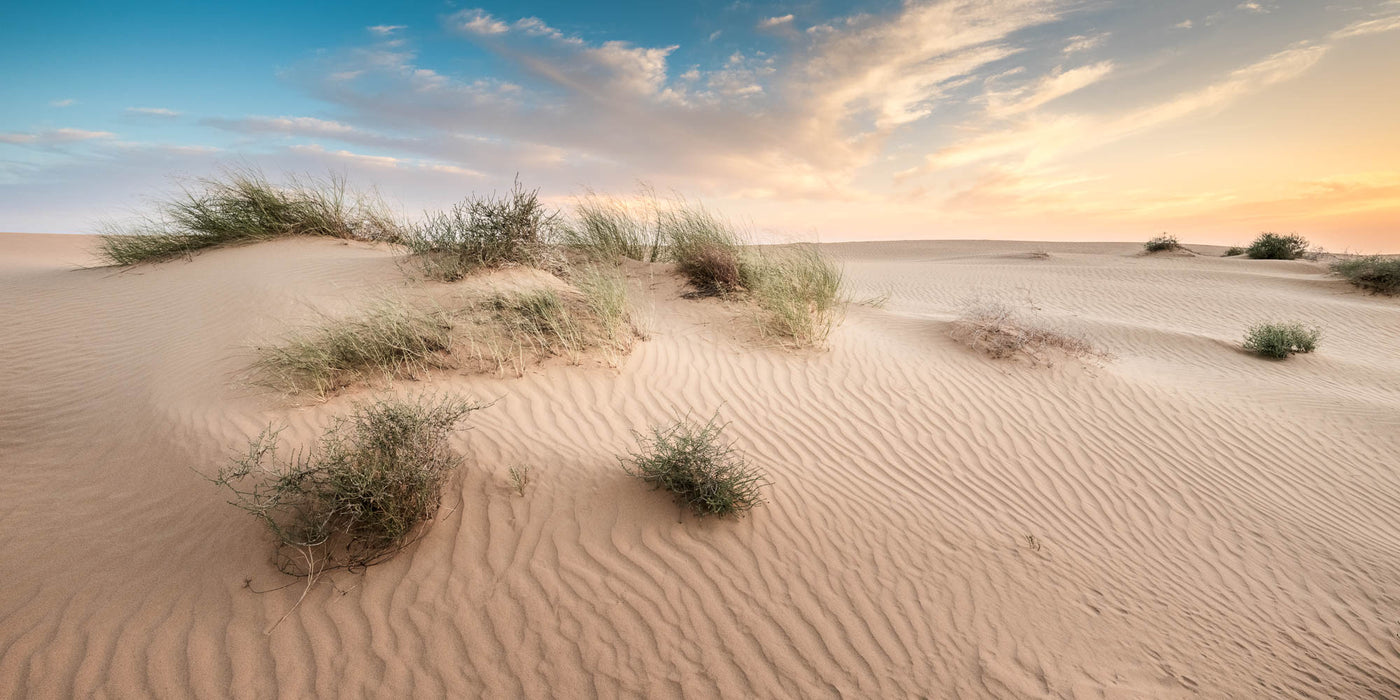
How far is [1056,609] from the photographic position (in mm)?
3361

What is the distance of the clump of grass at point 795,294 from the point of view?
695 centimetres

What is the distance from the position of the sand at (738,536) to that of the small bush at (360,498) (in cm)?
14

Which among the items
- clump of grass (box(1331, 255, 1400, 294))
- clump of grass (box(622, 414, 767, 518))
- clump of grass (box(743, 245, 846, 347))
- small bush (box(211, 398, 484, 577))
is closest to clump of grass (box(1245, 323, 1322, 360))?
clump of grass (box(743, 245, 846, 347))

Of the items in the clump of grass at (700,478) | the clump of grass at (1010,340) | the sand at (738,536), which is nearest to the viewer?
the sand at (738,536)

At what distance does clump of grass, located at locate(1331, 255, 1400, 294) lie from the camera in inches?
545

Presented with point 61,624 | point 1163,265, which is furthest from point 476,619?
point 1163,265

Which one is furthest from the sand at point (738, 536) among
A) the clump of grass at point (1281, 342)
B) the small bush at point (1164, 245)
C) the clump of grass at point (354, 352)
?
the small bush at point (1164, 245)

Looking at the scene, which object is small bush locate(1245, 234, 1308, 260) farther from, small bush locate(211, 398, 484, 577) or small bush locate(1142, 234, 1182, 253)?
small bush locate(211, 398, 484, 577)

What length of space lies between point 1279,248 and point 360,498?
30.7 metres

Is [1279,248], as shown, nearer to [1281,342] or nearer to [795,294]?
[1281,342]

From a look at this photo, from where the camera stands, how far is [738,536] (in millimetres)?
3537

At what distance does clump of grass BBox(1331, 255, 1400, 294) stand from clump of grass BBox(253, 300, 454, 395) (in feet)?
70.2

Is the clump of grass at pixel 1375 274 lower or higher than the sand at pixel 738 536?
higher

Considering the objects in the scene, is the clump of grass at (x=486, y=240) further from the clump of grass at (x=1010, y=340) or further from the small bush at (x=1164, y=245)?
the small bush at (x=1164, y=245)
